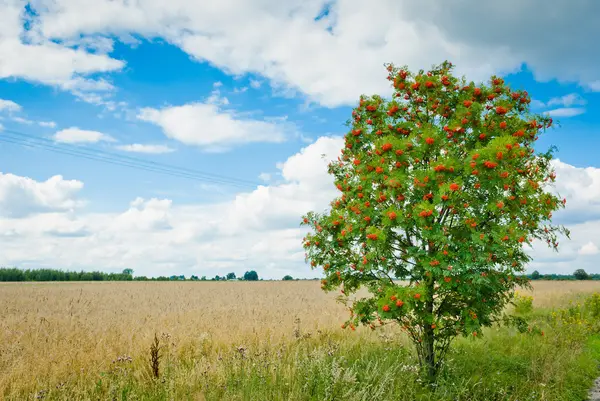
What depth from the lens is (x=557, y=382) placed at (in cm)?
943

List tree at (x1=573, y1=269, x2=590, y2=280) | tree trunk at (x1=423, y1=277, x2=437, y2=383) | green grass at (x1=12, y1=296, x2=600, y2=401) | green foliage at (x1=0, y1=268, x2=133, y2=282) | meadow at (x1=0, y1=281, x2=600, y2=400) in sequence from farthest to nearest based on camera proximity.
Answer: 1. tree at (x1=573, y1=269, x2=590, y2=280)
2. green foliage at (x1=0, y1=268, x2=133, y2=282)
3. tree trunk at (x1=423, y1=277, x2=437, y2=383)
4. meadow at (x1=0, y1=281, x2=600, y2=400)
5. green grass at (x1=12, y1=296, x2=600, y2=401)

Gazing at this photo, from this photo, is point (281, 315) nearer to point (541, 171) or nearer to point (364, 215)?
point (364, 215)

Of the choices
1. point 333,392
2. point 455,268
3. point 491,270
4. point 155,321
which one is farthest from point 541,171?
point 155,321

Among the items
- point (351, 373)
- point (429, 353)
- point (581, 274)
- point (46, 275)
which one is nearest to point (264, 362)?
point (351, 373)

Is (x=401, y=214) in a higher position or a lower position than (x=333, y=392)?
higher

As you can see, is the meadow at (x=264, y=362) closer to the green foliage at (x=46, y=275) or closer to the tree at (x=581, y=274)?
the green foliage at (x=46, y=275)

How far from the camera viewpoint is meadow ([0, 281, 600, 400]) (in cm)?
695

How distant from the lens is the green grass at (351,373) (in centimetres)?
679

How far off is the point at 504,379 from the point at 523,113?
5724 millimetres

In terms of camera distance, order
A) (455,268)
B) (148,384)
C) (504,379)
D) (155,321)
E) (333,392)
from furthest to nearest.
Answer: (155,321) < (504,379) < (148,384) < (455,268) < (333,392)

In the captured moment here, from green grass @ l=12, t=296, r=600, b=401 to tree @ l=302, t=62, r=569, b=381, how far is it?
92 centimetres

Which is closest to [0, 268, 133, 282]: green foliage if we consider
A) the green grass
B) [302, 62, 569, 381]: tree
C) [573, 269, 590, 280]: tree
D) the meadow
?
the meadow

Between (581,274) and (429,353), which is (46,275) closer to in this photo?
(429,353)

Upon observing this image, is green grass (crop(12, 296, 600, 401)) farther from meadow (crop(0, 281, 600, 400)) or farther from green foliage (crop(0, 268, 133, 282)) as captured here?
green foliage (crop(0, 268, 133, 282))
